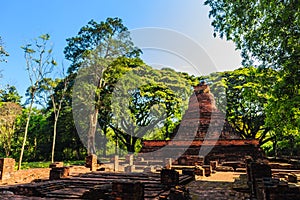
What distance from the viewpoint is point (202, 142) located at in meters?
23.3

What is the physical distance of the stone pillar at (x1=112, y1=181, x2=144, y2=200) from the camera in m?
5.85

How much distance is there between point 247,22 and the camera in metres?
10.4

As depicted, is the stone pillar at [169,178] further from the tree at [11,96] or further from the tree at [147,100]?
the tree at [11,96]

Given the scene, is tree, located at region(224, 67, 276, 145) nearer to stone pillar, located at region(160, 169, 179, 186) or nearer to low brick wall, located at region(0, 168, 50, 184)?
stone pillar, located at region(160, 169, 179, 186)

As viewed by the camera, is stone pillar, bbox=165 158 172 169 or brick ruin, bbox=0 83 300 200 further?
stone pillar, bbox=165 158 172 169

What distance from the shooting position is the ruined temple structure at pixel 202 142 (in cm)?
2219

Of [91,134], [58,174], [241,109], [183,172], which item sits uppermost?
[241,109]

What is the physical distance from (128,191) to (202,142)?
60.1ft

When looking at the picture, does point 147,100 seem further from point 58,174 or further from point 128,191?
point 128,191

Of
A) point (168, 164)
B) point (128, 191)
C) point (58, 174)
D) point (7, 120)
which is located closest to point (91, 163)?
point (58, 174)

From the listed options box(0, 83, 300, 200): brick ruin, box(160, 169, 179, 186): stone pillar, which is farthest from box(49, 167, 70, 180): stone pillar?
box(160, 169, 179, 186): stone pillar

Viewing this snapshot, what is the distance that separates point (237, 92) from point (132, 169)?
1739 centimetres

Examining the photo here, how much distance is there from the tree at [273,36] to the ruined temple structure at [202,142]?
1049 centimetres

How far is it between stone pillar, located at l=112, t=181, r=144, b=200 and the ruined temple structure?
15.2 m
